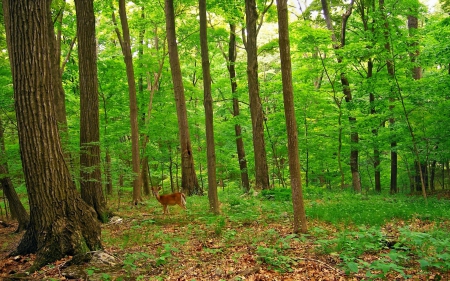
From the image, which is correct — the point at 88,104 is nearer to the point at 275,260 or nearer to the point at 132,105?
the point at 132,105

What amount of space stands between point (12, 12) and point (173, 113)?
12.7 meters

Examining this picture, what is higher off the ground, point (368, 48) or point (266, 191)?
point (368, 48)

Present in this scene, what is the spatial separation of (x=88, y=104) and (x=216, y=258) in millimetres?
5478

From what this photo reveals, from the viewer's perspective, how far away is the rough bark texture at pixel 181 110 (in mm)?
11117

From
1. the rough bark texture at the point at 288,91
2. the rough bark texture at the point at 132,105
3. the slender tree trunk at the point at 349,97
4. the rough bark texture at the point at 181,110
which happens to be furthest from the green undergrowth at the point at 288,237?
the slender tree trunk at the point at 349,97

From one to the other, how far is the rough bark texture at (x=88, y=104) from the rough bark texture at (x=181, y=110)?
10.8ft

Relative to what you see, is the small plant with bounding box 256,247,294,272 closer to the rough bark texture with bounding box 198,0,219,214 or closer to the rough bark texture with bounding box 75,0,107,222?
the rough bark texture with bounding box 198,0,219,214

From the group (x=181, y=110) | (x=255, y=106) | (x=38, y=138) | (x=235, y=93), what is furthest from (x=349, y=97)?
(x=38, y=138)

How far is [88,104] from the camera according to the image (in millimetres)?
8281

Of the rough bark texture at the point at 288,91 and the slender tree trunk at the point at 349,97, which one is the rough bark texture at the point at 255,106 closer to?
the slender tree trunk at the point at 349,97

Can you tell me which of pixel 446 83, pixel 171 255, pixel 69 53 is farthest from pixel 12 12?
pixel 446 83

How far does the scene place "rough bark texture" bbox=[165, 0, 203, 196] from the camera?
1112 cm

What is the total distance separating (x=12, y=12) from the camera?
189 inches

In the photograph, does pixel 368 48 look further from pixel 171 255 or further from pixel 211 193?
pixel 171 255
